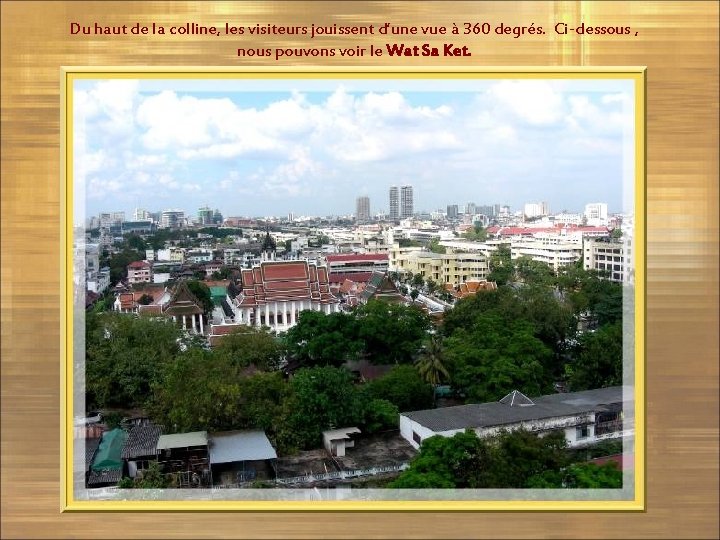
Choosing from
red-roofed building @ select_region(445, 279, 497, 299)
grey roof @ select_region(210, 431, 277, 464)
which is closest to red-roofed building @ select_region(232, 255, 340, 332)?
red-roofed building @ select_region(445, 279, 497, 299)

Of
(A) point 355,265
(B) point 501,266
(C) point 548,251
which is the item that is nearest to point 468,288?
(B) point 501,266

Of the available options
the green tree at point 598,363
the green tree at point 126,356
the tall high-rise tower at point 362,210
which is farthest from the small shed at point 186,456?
the green tree at point 598,363

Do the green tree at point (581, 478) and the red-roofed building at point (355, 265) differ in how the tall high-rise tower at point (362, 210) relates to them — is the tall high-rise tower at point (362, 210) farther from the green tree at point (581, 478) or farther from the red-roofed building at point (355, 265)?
Result: the green tree at point (581, 478)

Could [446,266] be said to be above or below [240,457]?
above

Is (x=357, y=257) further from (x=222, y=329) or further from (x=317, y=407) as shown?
(x=317, y=407)

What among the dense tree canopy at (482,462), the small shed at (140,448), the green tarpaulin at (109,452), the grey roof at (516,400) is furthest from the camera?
the grey roof at (516,400)

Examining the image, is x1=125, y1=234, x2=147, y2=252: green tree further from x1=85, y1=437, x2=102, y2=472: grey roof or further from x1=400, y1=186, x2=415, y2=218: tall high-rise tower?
x1=400, y1=186, x2=415, y2=218: tall high-rise tower

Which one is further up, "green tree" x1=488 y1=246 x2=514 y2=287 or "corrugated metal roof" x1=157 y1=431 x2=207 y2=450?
"green tree" x1=488 y1=246 x2=514 y2=287
